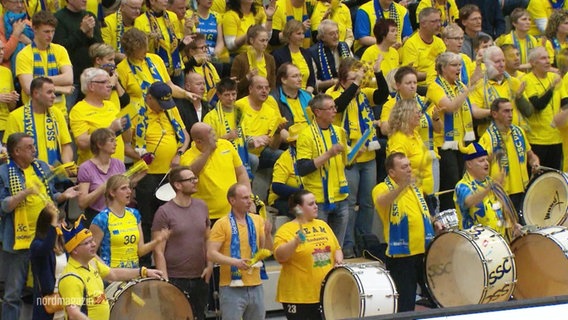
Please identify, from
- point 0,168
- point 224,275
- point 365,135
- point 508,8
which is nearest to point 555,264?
point 365,135

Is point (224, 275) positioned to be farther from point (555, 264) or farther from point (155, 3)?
point (155, 3)

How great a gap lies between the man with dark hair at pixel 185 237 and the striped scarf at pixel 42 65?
2180mm

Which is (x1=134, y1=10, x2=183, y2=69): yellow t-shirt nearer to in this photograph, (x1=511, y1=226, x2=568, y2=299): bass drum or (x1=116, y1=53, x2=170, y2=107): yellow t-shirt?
(x1=116, y1=53, x2=170, y2=107): yellow t-shirt

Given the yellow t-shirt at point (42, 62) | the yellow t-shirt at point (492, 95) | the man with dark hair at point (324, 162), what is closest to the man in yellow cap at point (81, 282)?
the yellow t-shirt at point (42, 62)

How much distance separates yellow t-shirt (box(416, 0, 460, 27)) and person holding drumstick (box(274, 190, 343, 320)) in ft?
19.1

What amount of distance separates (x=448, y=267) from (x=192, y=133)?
2.70 meters

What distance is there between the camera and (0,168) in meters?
11.8

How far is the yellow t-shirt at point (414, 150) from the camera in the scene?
13.5 m

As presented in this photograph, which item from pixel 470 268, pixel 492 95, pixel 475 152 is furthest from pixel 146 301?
pixel 492 95

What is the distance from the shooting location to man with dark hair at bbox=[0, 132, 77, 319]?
38.3ft

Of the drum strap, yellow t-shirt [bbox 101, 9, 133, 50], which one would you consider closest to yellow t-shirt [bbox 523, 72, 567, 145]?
yellow t-shirt [bbox 101, 9, 133, 50]

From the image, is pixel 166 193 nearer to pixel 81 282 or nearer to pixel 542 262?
pixel 81 282

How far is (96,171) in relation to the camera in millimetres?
12008

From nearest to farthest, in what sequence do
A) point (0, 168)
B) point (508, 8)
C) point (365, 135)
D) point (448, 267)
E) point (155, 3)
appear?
point (0, 168)
point (448, 267)
point (365, 135)
point (155, 3)
point (508, 8)
